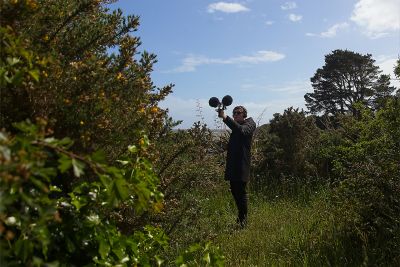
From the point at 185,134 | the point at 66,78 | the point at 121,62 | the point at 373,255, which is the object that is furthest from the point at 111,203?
the point at 373,255

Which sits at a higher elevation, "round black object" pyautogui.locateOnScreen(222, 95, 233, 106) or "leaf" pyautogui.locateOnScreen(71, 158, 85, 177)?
"round black object" pyautogui.locateOnScreen(222, 95, 233, 106)

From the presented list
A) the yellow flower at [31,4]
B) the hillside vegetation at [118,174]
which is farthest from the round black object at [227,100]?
the yellow flower at [31,4]

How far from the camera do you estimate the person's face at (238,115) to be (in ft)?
22.5

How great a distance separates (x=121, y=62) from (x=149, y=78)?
402 millimetres

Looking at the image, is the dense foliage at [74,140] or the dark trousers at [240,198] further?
the dark trousers at [240,198]

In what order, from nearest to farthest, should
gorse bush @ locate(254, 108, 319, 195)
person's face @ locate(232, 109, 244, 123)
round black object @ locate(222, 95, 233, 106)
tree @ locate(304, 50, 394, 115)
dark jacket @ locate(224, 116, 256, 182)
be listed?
round black object @ locate(222, 95, 233, 106), dark jacket @ locate(224, 116, 256, 182), person's face @ locate(232, 109, 244, 123), gorse bush @ locate(254, 108, 319, 195), tree @ locate(304, 50, 394, 115)

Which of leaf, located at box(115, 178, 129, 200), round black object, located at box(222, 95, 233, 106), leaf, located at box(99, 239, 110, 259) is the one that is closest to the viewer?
leaf, located at box(115, 178, 129, 200)

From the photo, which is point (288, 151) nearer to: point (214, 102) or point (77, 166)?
point (214, 102)

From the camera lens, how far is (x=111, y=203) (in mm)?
1630

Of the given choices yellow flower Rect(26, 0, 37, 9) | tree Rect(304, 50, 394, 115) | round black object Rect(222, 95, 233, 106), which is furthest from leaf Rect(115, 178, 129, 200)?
tree Rect(304, 50, 394, 115)

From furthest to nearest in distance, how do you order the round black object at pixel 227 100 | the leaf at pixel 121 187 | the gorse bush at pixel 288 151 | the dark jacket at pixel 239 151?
the gorse bush at pixel 288 151 → the dark jacket at pixel 239 151 → the round black object at pixel 227 100 → the leaf at pixel 121 187

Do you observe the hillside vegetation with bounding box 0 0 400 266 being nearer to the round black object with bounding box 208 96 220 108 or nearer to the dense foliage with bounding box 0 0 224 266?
the dense foliage with bounding box 0 0 224 266

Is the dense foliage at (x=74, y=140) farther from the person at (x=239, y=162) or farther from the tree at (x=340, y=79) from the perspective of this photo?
the tree at (x=340, y=79)

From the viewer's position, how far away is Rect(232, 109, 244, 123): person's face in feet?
22.5
